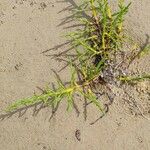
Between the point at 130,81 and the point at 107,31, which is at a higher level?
the point at 107,31

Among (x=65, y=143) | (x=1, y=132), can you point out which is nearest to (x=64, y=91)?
(x=65, y=143)

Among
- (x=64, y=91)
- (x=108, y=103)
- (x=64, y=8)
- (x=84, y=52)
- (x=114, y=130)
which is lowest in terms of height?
(x=114, y=130)

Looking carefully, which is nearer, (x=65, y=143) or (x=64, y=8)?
(x=65, y=143)

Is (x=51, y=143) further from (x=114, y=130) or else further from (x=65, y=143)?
(x=114, y=130)
